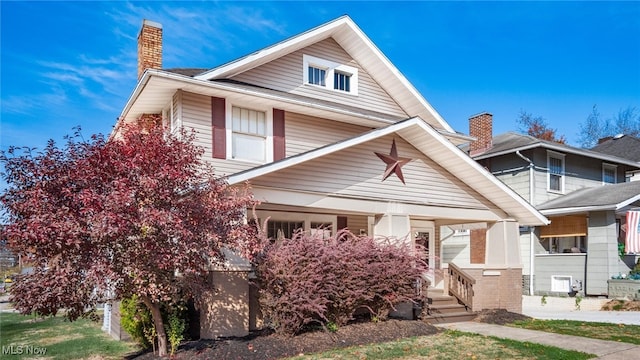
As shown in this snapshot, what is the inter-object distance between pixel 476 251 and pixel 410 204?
4.78m

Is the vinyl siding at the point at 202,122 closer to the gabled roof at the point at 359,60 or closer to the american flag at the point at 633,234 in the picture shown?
the gabled roof at the point at 359,60

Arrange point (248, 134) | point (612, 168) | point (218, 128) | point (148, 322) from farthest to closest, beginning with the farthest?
1. point (612, 168)
2. point (248, 134)
3. point (218, 128)
4. point (148, 322)

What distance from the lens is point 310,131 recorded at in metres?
13.5

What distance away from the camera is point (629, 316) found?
13914 mm

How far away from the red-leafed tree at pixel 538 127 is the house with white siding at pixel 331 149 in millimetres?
27143

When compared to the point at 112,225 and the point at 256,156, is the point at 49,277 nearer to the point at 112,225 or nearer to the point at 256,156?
the point at 112,225

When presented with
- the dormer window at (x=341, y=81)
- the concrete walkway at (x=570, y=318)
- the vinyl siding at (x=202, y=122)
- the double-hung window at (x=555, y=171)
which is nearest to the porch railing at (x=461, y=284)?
the concrete walkway at (x=570, y=318)

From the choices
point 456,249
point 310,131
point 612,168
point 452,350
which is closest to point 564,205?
point 456,249

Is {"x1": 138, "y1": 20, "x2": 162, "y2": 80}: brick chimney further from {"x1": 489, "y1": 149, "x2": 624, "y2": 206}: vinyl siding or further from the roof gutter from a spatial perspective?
{"x1": 489, "y1": 149, "x2": 624, "y2": 206}: vinyl siding

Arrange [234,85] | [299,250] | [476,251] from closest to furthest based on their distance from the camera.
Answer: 1. [299,250]
2. [234,85]
3. [476,251]

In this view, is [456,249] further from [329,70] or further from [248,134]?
[248,134]

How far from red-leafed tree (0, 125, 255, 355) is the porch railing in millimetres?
6789

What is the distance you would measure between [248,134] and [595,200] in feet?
46.1

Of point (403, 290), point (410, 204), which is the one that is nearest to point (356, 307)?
point (403, 290)
